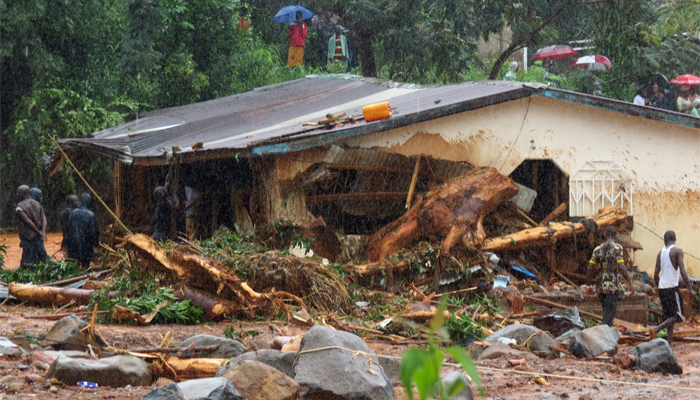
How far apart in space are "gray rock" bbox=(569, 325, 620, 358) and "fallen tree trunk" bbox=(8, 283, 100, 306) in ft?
18.9

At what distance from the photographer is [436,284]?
10.1m

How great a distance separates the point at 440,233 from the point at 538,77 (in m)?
17.5

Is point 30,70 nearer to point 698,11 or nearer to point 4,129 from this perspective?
point 4,129

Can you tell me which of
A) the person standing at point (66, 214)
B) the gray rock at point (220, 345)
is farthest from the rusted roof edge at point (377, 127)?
the person standing at point (66, 214)

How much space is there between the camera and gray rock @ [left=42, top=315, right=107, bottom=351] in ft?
21.6

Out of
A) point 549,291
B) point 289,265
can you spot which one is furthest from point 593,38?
point 289,265

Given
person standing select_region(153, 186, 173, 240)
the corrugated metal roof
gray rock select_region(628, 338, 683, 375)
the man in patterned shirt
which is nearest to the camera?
gray rock select_region(628, 338, 683, 375)

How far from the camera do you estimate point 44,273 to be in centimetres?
1162

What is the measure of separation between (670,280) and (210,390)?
19.2ft

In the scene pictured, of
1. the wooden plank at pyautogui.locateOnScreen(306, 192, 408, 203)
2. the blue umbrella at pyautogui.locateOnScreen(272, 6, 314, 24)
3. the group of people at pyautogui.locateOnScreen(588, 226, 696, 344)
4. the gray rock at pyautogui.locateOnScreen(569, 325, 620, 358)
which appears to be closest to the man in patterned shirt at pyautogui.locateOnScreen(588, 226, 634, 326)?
the group of people at pyautogui.locateOnScreen(588, 226, 696, 344)

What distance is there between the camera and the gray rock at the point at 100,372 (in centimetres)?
539

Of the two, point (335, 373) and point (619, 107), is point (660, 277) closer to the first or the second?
point (619, 107)

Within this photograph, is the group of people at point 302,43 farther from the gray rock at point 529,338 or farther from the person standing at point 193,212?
the gray rock at point 529,338

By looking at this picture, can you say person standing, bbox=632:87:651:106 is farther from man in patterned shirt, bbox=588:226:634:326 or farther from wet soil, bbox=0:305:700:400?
wet soil, bbox=0:305:700:400
